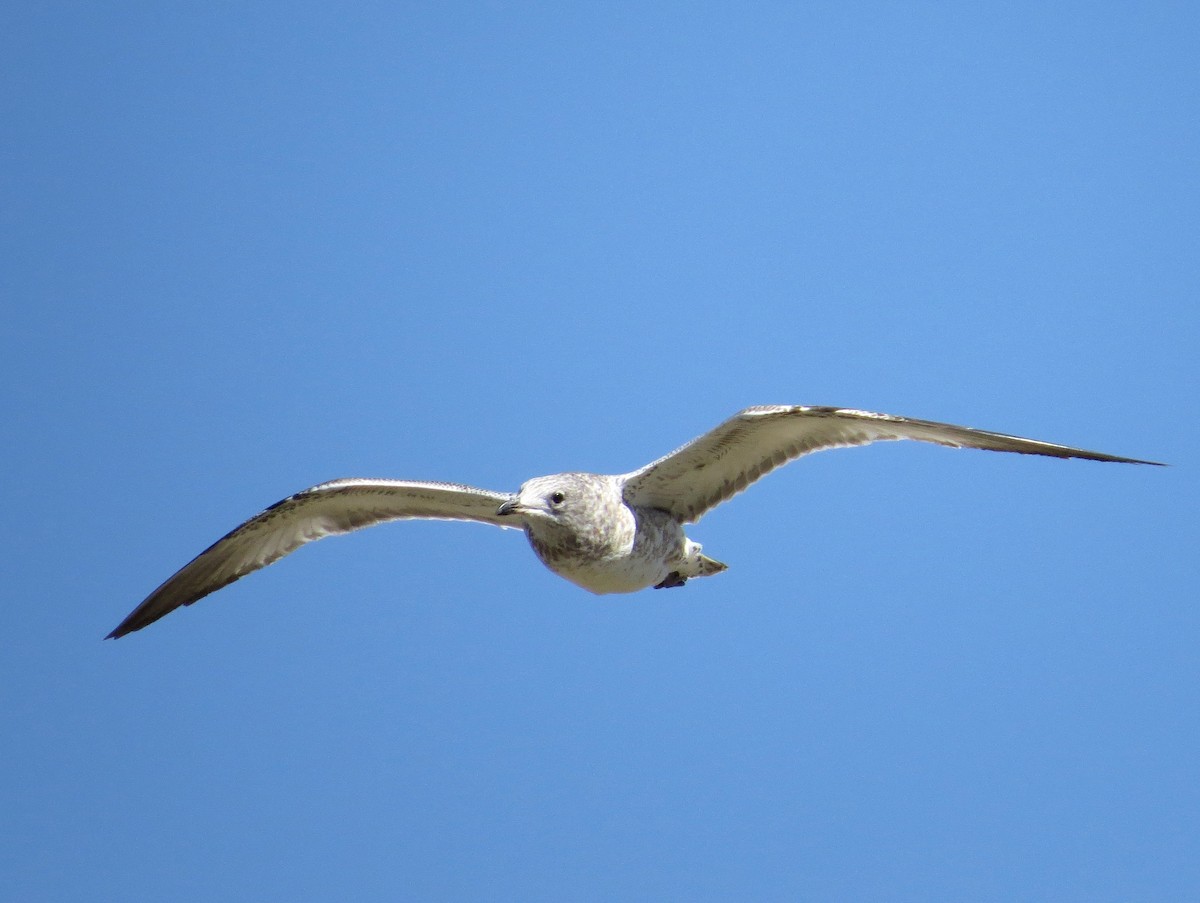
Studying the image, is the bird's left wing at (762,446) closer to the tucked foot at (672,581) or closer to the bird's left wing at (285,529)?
the tucked foot at (672,581)

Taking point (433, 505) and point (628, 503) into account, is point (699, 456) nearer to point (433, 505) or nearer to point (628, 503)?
point (628, 503)

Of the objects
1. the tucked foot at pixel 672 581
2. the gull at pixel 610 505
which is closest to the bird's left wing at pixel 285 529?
the gull at pixel 610 505

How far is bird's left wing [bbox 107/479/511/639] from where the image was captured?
12.0 meters

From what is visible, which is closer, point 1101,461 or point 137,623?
point 1101,461

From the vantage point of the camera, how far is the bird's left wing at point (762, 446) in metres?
10.1

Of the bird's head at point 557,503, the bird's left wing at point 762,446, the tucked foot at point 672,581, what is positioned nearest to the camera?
the bird's head at point 557,503

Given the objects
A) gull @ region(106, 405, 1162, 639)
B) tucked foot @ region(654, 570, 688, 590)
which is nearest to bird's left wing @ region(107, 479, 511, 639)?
gull @ region(106, 405, 1162, 639)

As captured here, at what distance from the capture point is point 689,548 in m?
11.4

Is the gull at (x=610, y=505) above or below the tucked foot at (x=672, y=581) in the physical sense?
above

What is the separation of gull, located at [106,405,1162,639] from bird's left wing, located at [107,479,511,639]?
0.01m

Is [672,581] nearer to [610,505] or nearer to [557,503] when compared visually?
[610,505]

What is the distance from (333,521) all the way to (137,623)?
2115 mm

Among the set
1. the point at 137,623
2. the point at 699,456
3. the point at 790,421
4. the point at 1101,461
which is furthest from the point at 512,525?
the point at 1101,461

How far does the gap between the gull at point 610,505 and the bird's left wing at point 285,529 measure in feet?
Answer: 0.04
